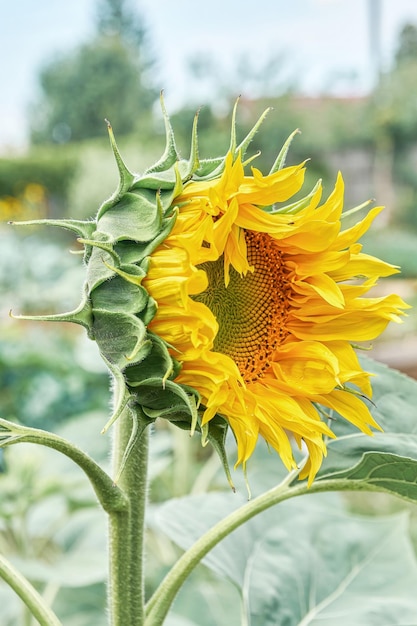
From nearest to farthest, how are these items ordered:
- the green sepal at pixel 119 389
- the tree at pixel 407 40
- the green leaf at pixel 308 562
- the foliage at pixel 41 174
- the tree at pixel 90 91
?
the green sepal at pixel 119 389 < the green leaf at pixel 308 562 < the foliage at pixel 41 174 < the tree at pixel 407 40 < the tree at pixel 90 91

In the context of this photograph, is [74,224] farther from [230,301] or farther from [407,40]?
[407,40]

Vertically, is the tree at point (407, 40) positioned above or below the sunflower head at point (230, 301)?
above

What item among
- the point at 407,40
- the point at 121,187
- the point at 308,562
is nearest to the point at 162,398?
the point at 121,187

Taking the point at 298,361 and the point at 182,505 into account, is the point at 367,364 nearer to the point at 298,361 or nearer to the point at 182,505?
the point at 298,361

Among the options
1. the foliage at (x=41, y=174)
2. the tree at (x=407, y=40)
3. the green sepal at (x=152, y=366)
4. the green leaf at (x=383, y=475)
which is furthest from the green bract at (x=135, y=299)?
the tree at (x=407, y=40)

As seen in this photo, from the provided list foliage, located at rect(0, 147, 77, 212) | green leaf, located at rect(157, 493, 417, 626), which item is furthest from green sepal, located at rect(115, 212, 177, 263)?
foliage, located at rect(0, 147, 77, 212)

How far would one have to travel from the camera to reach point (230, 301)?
481 millimetres

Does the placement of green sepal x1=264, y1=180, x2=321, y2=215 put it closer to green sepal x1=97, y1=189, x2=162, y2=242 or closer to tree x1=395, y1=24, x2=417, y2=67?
green sepal x1=97, y1=189, x2=162, y2=242

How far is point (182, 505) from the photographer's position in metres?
0.69

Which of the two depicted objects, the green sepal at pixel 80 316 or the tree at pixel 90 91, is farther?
the tree at pixel 90 91

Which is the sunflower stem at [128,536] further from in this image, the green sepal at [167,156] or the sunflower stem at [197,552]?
the green sepal at [167,156]

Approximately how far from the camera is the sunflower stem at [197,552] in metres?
0.48

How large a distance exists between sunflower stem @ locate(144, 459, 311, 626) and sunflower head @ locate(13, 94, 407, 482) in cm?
4

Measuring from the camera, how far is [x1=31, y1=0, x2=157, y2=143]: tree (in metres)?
19.7
